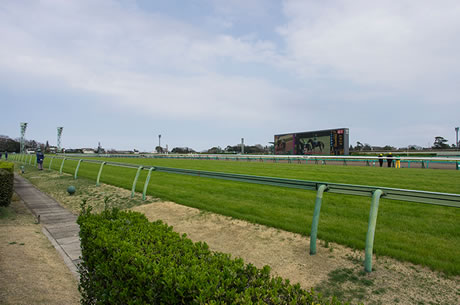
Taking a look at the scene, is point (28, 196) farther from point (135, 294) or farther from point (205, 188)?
point (135, 294)

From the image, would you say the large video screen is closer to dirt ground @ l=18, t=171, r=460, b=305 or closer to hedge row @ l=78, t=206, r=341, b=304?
dirt ground @ l=18, t=171, r=460, b=305

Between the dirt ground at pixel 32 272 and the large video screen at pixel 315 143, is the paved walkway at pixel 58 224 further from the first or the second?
the large video screen at pixel 315 143

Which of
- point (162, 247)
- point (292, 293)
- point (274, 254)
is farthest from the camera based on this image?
point (274, 254)

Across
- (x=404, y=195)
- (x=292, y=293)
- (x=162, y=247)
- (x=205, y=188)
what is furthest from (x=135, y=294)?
(x=205, y=188)

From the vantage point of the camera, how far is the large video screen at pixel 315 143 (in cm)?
3375

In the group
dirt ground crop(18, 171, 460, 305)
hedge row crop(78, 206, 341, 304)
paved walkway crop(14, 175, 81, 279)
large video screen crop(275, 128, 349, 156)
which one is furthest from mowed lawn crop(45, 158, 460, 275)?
large video screen crop(275, 128, 349, 156)

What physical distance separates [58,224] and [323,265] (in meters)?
5.45

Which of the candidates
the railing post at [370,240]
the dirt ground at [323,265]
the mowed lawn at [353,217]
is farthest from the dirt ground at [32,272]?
the railing post at [370,240]

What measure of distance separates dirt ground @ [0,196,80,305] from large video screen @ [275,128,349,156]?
A: 108 ft

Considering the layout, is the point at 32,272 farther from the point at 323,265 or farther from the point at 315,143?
the point at 315,143

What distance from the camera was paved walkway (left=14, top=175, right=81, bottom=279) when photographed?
172 inches

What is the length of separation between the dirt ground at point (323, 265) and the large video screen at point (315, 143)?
31020 mm

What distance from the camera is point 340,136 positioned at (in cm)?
3388

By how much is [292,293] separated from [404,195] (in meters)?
2.37
